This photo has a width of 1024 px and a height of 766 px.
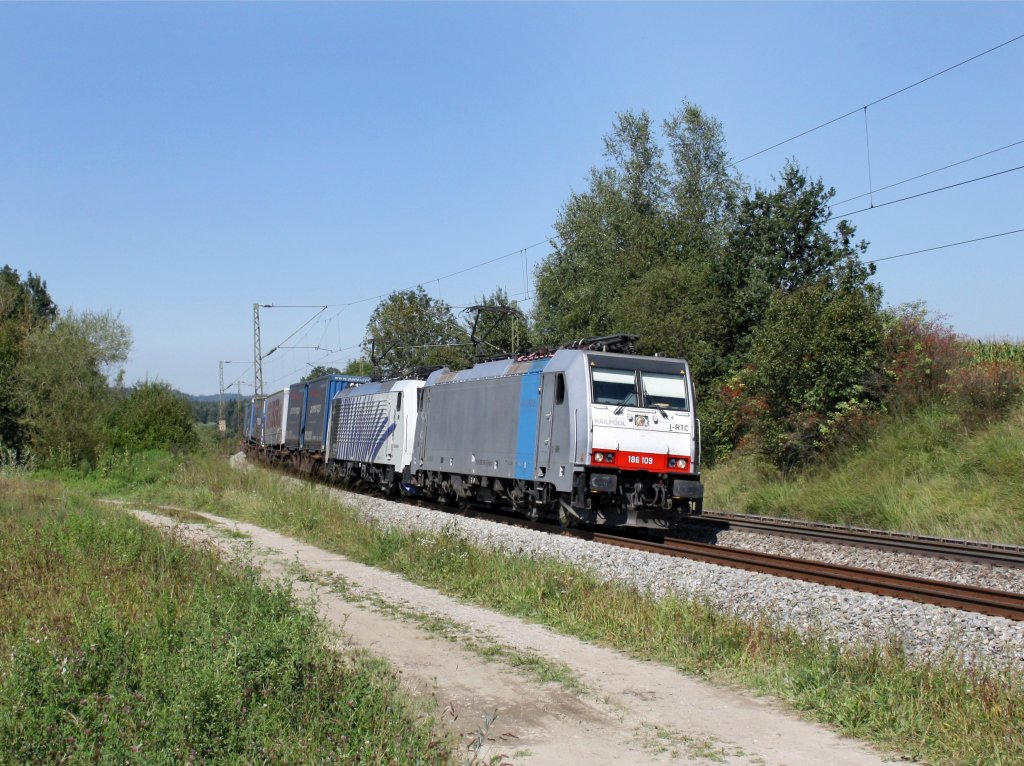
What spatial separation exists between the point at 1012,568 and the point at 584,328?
105 ft

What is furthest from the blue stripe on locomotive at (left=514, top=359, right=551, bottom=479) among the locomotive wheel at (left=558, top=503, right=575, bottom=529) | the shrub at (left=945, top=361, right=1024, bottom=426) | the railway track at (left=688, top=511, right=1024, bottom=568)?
the shrub at (left=945, top=361, right=1024, bottom=426)

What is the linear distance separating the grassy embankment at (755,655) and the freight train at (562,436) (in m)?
3.97

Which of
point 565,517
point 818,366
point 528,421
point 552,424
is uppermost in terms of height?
point 818,366

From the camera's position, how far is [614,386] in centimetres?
1788

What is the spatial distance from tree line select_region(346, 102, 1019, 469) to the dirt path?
15794 mm

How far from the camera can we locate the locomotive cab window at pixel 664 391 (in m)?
18.0

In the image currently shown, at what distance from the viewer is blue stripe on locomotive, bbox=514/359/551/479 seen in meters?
19.4

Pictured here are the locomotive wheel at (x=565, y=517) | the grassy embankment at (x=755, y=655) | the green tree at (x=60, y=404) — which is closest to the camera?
the grassy embankment at (x=755, y=655)

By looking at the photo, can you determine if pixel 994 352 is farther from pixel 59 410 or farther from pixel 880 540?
pixel 59 410

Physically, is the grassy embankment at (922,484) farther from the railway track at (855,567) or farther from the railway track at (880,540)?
the railway track at (855,567)

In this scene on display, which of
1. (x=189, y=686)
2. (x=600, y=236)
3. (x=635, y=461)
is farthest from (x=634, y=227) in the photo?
(x=189, y=686)

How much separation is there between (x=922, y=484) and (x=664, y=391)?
6440 millimetres

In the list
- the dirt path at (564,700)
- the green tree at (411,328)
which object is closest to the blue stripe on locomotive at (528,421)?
the dirt path at (564,700)

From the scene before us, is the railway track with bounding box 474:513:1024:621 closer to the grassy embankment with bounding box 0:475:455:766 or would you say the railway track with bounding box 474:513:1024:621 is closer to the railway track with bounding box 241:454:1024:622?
the railway track with bounding box 241:454:1024:622
